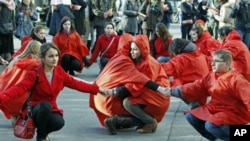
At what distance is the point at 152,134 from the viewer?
8234 millimetres

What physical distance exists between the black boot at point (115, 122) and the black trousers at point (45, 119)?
89cm

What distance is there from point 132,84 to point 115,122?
1.62ft

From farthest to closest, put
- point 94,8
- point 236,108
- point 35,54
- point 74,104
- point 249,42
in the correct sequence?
point 94,8 < point 249,42 < point 74,104 < point 35,54 < point 236,108

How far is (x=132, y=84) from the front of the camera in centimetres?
813

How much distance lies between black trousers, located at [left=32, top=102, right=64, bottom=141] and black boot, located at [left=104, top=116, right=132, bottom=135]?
0.89m

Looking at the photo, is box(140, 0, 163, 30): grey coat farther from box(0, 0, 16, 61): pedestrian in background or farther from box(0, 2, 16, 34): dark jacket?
box(0, 2, 16, 34): dark jacket

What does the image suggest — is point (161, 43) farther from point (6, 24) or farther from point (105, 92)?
point (105, 92)

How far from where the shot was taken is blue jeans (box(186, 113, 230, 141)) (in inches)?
273

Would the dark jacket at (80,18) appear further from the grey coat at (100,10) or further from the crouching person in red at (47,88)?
the crouching person in red at (47,88)

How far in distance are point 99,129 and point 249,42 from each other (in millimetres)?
6974

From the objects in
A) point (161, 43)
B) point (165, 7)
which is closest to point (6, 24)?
point (161, 43)

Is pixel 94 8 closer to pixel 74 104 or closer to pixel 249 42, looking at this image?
pixel 249 42

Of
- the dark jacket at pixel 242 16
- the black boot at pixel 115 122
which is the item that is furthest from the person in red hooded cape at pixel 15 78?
the dark jacket at pixel 242 16

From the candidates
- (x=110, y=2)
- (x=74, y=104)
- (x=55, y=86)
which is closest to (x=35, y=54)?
(x=55, y=86)
